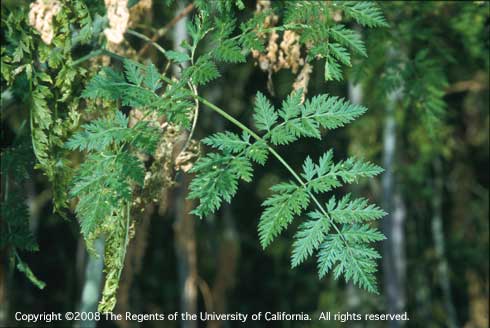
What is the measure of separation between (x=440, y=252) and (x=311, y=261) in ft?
4.33

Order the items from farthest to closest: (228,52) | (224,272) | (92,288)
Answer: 1. (224,272)
2. (92,288)
3. (228,52)

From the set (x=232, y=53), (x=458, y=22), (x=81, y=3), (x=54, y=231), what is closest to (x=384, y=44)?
(x=458, y=22)

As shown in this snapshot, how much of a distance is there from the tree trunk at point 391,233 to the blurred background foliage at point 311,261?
0.01m

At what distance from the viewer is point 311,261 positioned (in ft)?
19.3

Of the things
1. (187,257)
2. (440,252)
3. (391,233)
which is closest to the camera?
(187,257)

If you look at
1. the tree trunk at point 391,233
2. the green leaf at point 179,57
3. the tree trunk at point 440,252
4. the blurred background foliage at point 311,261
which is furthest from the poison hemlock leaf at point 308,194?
the tree trunk at point 440,252

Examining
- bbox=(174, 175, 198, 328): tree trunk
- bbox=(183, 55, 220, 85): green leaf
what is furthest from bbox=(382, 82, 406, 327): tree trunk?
bbox=(183, 55, 220, 85): green leaf

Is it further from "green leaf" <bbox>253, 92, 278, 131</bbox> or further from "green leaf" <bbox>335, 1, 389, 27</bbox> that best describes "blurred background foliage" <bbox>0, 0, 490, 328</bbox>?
"green leaf" <bbox>253, 92, 278, 131</bbox>

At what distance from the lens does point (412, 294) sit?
17.5 feet

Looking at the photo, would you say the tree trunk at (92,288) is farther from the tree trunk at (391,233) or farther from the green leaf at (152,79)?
the tree trunk at (391,233)

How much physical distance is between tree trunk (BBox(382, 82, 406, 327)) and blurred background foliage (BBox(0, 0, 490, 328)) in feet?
0.05

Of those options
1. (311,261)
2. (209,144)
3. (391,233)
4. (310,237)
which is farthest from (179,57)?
(311,261)

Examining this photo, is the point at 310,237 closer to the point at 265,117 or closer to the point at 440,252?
the point at 265,117

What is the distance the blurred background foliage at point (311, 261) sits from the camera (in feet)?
13.6
